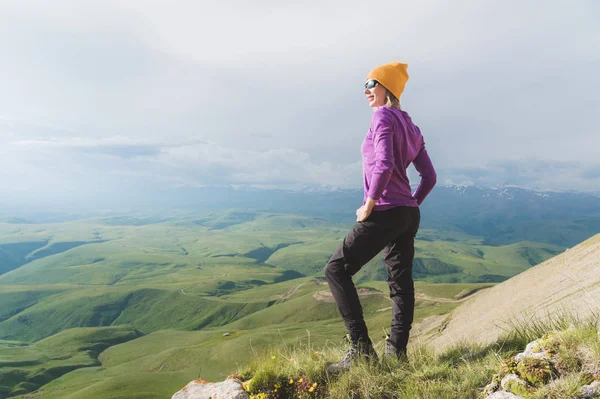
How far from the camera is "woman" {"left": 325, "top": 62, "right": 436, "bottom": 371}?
17.5ft

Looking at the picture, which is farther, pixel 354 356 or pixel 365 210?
pixel 354 356

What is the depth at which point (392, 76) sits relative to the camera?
227 inches

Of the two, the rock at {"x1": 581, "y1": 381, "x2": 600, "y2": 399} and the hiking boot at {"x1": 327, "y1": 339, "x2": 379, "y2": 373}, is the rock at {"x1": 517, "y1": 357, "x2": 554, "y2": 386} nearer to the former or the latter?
the rock at {"x1": 581, "y1": 381, "x2": 600, "y2": 399}

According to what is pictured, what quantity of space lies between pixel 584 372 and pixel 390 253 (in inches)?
112

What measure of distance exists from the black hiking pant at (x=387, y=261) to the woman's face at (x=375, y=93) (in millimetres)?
1927

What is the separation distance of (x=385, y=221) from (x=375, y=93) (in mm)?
2268

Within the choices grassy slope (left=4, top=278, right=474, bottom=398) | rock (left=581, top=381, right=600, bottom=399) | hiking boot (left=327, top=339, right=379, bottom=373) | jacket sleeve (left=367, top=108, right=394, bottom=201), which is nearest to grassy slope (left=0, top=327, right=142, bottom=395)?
grassy slope (left=4, top=278, right=474, bottom=398)

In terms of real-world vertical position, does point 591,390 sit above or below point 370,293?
above

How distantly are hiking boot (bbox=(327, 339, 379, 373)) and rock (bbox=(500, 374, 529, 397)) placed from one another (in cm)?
179

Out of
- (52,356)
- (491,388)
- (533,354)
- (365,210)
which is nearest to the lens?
(491,388)

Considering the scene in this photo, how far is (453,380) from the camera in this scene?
15.0ft

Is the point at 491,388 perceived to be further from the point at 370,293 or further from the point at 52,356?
the point at 52,356

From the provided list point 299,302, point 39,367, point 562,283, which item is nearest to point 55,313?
point 39,367

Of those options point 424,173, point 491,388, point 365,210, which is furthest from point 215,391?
point 424,173
